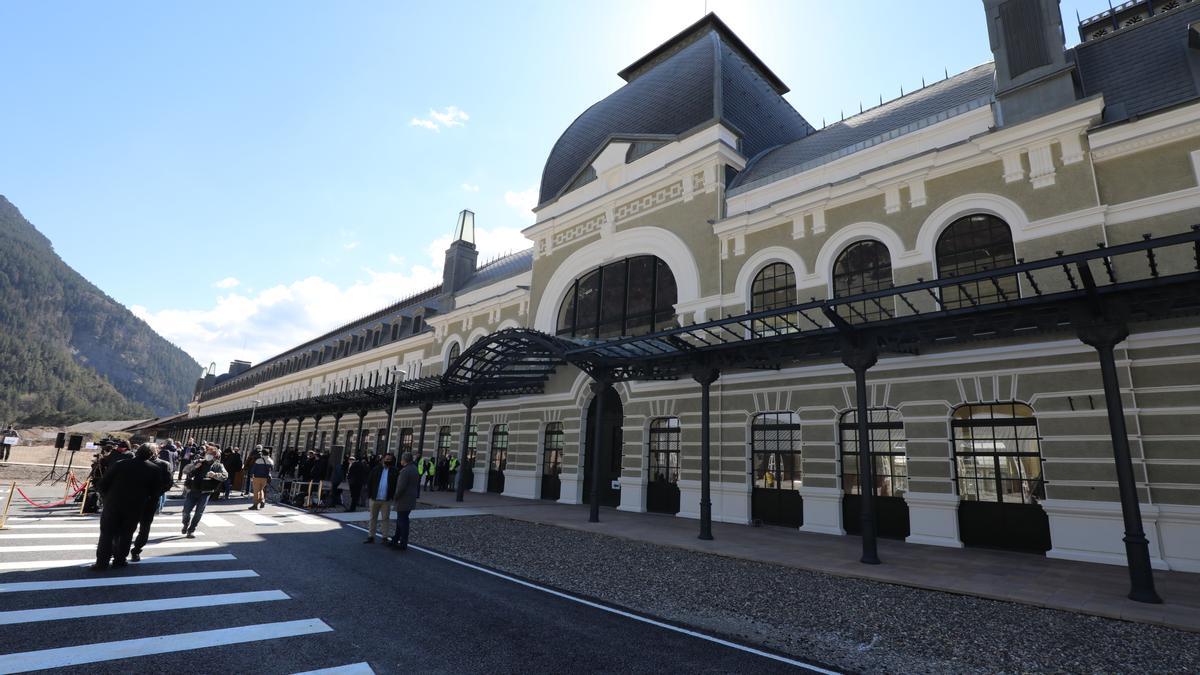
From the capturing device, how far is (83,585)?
7207 millimetres

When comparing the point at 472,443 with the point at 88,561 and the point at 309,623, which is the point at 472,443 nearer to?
the point at 88,561

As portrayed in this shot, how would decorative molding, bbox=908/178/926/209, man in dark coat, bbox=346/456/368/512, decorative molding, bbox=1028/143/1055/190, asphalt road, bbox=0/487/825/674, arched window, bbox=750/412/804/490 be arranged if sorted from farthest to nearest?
1. man in dark coat, bbox=346/456/368/512
2. arched window, bbox=750/412/804/490
3. decorative molding, bbox=908/178/926/209
4. decorative molding, bbox=1028/143/1055/190
5. asphalt road, bbox=0/487/825/674

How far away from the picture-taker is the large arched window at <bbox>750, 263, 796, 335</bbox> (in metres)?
16.5

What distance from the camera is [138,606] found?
21.2 feet

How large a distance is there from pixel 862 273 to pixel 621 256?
9.51 meters

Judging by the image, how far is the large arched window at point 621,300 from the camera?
20.4 meters

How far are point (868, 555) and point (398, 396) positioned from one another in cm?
2411

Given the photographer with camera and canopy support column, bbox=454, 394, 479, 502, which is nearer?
the photographer with camera

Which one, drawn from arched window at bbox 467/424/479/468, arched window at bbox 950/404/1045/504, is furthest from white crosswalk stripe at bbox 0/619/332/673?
arched window at bbox 467/424/479/468

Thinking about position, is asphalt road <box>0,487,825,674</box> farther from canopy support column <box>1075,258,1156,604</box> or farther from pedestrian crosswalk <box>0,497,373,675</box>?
canopy support column <box>1075,258,1156,604</box>

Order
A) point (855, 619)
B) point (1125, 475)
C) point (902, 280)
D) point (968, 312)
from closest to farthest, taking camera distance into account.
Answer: point (855, 619)
point (1125, 475)
point (968, 312)
point (902, 280)

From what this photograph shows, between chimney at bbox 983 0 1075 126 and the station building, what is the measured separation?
58 millimetres

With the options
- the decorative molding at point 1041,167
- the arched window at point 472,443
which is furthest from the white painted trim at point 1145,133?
the arched window at point 472,443

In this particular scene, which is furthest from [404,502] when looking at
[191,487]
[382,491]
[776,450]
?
[776,450]
